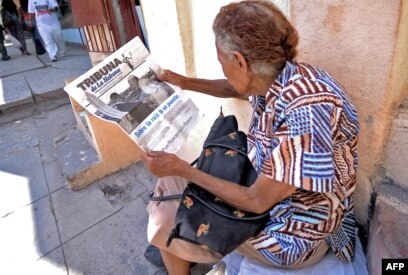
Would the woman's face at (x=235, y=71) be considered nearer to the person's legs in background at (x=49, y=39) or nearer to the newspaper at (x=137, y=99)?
the newspaper at (x=137, y=99)

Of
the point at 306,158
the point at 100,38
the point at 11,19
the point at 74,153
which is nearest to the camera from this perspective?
the point at 306,158

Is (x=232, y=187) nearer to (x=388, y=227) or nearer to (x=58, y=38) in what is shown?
(x=388, y=227)

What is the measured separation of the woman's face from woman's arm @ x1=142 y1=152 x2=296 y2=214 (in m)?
0.34

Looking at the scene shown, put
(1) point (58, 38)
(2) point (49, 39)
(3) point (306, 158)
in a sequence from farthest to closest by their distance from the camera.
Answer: (1) point (58, 38), (2) point (49, 39), (3) point (306, 158)

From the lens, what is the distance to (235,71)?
41.6 inches

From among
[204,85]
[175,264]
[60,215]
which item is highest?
[204,85]

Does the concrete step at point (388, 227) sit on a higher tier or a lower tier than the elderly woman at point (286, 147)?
lower

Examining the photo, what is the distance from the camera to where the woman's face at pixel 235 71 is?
103cm

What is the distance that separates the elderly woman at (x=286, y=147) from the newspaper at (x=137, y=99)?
232 mm

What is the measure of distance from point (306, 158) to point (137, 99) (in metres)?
0.84

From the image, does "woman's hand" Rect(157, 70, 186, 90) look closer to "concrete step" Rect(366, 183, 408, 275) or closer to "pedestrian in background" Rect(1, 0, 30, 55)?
"concrete step" Rect(366, 183, 408, 275)

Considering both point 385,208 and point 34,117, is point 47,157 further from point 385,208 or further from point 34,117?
point 385,208

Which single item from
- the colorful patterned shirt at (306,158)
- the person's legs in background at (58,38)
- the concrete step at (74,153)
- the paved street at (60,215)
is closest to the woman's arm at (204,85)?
the colorful patterned shirt at (306,158)

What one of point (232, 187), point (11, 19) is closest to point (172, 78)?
point (232, 187)
